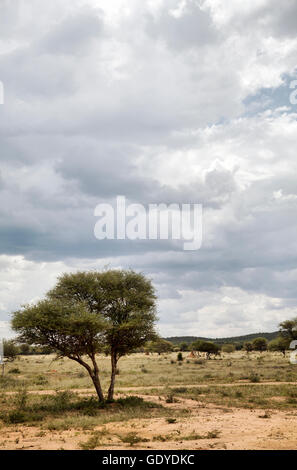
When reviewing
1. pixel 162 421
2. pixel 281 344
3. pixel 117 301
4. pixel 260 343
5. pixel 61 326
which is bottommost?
pixel 260 343

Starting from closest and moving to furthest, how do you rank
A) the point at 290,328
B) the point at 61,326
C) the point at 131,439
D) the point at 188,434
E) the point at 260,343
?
the point at 131,439
the point at 188,434
the point at 61,326
the point at 290,328
the point at 260,343

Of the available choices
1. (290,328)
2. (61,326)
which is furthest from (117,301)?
(290,328)

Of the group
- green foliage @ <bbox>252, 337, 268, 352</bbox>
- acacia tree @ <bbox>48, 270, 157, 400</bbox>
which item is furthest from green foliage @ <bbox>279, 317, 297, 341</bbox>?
acacia tree @ <bbox>48, 270, 157, 400</bbox>

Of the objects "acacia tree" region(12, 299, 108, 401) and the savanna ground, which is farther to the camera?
"acacia tree" region(12, 299, 108, 401)

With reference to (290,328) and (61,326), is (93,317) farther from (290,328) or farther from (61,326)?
(290,328)

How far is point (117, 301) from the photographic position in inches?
1101

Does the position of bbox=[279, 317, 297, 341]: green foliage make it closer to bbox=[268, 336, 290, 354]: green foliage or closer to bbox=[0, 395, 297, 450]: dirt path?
bbox=[268, 336, 290, 354]: green foliage

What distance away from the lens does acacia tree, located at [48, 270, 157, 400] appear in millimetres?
27109

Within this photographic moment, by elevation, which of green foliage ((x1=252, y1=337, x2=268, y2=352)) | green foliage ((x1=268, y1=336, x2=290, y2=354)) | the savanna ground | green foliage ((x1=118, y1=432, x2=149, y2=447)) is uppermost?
green foliage ((x1=118, y1=432, x2=149, y2=447))

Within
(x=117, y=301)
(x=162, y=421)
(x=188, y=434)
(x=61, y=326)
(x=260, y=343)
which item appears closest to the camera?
(x=188, y=434)

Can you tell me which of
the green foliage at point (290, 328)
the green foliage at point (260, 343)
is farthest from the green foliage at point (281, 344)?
the green foliage at point (260, 343)
